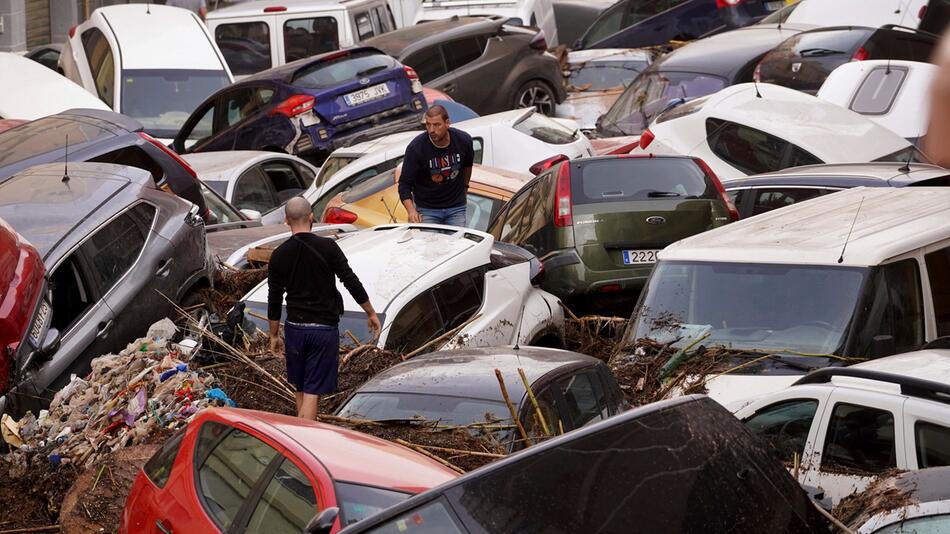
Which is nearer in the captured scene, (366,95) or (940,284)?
(940,284)

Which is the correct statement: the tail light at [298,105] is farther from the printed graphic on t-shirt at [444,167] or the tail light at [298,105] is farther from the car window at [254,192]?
A: the printed graphic on t-shirt at [444,167]

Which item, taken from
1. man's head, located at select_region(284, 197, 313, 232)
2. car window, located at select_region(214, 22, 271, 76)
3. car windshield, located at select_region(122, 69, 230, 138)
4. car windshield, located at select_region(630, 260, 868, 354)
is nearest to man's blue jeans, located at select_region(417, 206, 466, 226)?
car windshield, located at select_region(630, 260, 868, 354)

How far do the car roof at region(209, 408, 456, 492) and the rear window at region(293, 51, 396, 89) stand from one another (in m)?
12.0

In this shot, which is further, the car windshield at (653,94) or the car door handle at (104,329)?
the car windshield at (653,94)

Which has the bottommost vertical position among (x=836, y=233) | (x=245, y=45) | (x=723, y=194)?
(x=245, y=45)

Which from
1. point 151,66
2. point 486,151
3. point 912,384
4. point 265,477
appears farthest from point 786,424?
point 151,66

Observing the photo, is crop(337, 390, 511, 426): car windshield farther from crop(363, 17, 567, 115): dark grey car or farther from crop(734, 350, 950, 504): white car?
crop(363, 17, 567, 115): dark grey car

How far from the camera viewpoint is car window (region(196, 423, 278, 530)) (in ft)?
18.2

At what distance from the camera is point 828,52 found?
1823 cm

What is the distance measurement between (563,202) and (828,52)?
810cm

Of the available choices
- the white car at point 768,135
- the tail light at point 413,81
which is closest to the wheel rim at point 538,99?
the tail light at point 413,81

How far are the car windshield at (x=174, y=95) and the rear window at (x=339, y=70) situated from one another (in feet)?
6.64

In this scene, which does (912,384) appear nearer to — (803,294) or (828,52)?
(803,294)

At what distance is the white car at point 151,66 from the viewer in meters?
19.0
